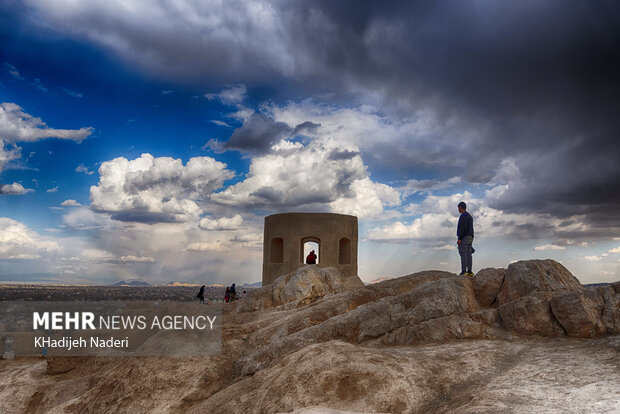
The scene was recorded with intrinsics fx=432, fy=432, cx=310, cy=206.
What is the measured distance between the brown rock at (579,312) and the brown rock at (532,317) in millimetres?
117

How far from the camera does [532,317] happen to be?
24.2 ft

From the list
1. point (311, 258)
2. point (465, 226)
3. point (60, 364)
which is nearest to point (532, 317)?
point (465, 226)

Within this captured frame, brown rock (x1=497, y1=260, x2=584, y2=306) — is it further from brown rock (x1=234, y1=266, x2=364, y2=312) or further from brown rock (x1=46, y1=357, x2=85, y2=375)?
brown rock (x1=46, y1=357, x2=85, y2=375)

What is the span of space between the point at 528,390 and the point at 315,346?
299 cm

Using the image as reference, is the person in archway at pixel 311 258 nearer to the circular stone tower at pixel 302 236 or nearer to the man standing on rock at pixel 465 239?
the circular stone tower at pixel 302 236

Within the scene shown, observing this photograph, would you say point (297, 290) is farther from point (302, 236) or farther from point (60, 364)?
point (60, 364)

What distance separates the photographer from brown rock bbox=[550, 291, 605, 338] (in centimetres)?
693

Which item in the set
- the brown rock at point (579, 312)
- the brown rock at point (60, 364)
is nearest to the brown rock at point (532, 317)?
the brown rock at point (579, 312)

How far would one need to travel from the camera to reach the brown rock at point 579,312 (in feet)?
22.7

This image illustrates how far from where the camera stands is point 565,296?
7227 millimetres

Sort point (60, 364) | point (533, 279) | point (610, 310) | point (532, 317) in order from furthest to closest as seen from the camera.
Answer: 1. point (60, 364)
2. point (533, 279)
3. point (532, 317)
4. point (610, 310)

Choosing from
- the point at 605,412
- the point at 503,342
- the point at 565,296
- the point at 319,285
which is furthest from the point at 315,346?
the point at 319,285

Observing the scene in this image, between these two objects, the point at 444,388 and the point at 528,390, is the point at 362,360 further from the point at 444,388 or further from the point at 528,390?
the point at 528,390

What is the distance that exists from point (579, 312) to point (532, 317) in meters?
0.71
